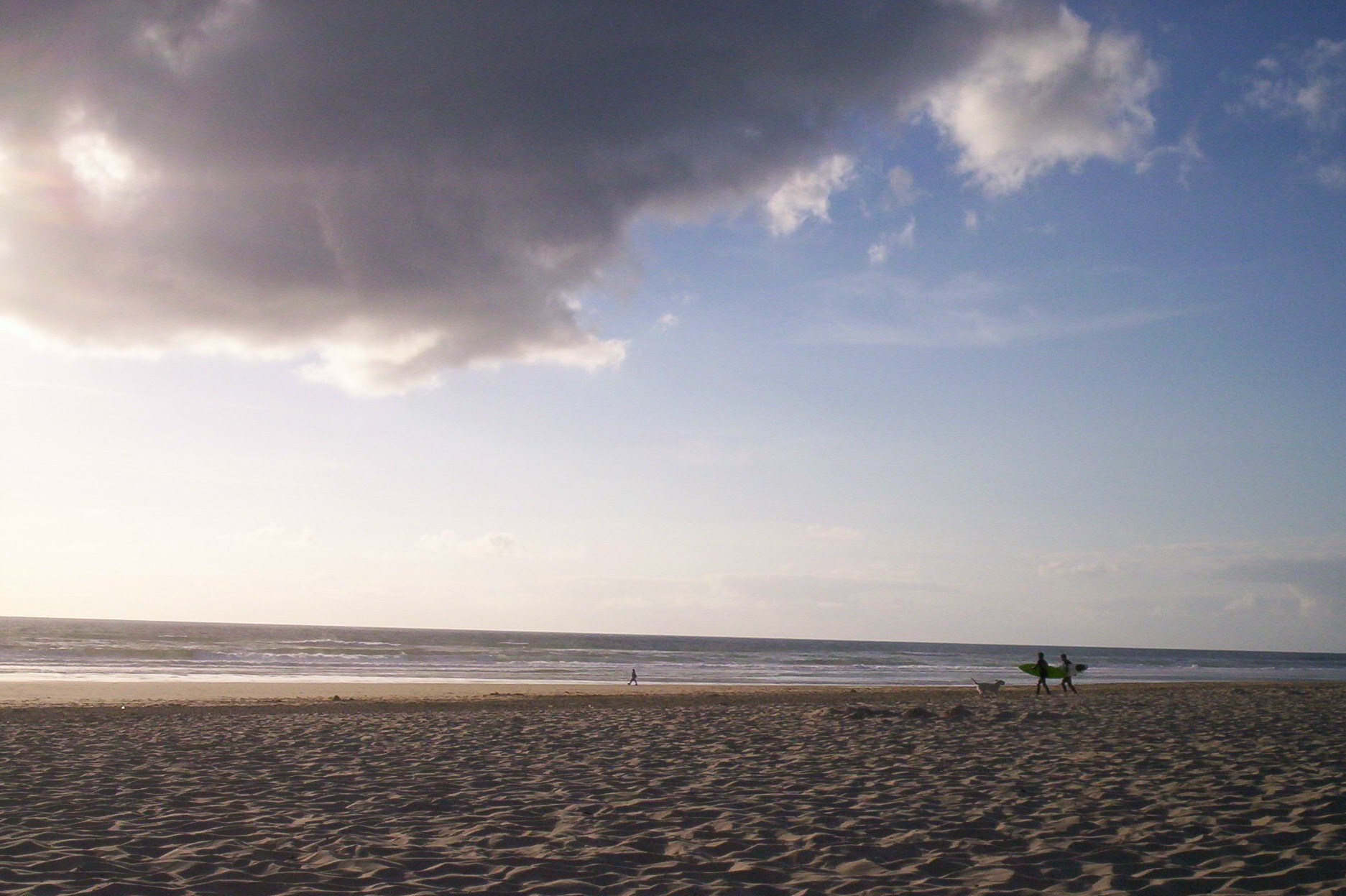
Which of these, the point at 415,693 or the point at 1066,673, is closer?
the point at 1066,673

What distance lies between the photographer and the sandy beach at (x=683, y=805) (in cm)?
540

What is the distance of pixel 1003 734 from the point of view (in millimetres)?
11820

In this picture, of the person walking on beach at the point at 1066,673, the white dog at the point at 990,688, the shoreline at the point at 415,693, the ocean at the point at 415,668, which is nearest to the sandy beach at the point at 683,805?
the shoreline at the point at 415,693

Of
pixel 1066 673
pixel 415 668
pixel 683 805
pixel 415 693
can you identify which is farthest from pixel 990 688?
pixel 415 668

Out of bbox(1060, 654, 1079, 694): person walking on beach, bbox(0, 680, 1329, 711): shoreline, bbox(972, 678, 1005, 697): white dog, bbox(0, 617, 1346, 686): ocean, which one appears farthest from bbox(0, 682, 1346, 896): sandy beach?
bbox(0, 617, 1346, 686): ocean

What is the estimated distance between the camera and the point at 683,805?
7367mm

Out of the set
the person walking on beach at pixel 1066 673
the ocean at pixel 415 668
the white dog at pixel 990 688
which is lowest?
the ocean at pixel 415 668

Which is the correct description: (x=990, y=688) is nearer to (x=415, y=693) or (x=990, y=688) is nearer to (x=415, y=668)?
(x=415, y=693)

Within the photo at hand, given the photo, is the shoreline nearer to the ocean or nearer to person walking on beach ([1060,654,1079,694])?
person walking on beach ([1060,654,1079,694])

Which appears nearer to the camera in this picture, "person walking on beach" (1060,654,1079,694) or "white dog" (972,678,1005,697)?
"person walking on beach" (1060,654,1079,694)

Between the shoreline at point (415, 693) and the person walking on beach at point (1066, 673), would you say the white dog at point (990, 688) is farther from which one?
the person walking on beach at point (1066, 673)

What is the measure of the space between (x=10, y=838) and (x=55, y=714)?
1153cm

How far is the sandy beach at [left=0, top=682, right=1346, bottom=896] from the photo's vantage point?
5402 millimetres

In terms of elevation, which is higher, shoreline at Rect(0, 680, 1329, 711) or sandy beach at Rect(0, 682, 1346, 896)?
sandy beach at Rect(0, 682, 1346, 896)
